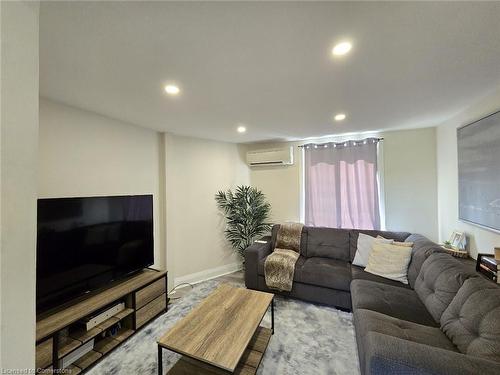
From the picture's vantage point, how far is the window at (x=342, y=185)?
3.21 metres

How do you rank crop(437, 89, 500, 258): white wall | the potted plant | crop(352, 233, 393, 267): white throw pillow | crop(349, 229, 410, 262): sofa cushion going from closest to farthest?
1. crop(437, 89, 500, 258): white wall
2. crop(352, 233, 393, 267): white throw pillow
3. crop(349, 229, 410, 262): sofa cushion
4. the potted plant

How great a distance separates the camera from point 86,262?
6.11ft

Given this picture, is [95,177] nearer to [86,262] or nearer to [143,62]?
[86,262]

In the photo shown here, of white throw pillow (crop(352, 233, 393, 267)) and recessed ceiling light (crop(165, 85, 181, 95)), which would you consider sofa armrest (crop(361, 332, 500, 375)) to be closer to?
white throw pillow (crop(352, 233, 393, 267))

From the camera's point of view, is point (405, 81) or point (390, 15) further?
point (405, 81)

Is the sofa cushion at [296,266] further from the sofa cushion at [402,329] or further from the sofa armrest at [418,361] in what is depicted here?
the sofa armrest at [418,361]

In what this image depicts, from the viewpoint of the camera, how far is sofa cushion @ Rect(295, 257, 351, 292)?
243cm

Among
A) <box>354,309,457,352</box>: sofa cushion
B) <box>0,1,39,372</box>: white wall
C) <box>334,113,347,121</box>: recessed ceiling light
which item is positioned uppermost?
<box>334,113,347,121</box>: recessed ceiling light

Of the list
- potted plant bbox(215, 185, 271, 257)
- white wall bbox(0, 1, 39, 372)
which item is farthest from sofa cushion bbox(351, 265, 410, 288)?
white wall bbox(0, 1, 39, 372)

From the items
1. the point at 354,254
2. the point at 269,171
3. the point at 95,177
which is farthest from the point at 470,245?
the point at 95,177

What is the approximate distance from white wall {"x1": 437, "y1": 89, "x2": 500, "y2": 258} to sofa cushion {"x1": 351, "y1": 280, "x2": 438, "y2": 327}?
824 mm

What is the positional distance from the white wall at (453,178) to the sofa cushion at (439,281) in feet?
1.59

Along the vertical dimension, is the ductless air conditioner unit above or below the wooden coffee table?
above

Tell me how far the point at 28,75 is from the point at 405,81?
7.22 feet
